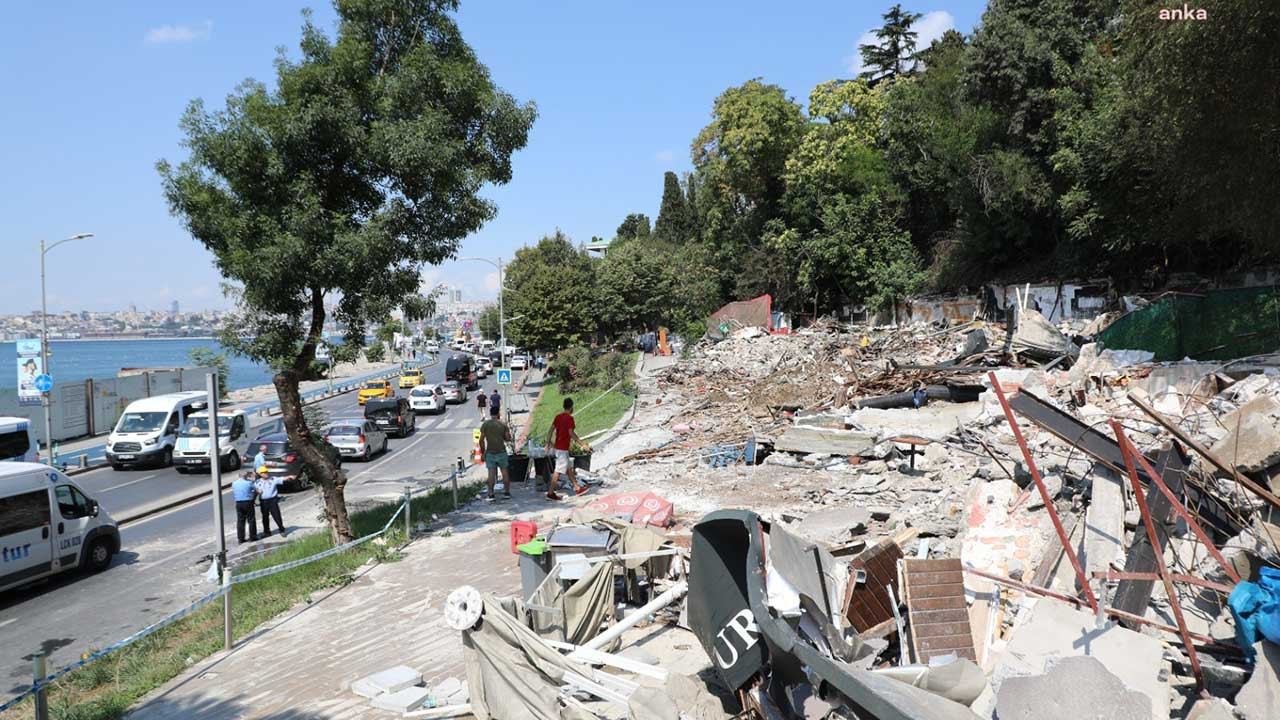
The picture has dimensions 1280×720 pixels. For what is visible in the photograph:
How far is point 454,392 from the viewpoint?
44188mm

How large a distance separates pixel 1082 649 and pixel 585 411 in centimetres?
2838

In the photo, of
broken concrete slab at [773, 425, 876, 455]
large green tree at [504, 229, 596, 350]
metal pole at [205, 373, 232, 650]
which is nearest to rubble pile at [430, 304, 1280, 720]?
broken concrete slab at [773, 425, 876, 455]

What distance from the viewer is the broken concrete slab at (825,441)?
605 inches

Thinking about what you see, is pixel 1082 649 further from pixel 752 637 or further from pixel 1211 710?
pixel 752 637

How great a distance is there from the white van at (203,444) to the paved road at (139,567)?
1.59ft

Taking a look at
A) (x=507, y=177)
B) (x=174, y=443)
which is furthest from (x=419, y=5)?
(x=174, y=443)

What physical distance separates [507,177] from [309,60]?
10.9ft

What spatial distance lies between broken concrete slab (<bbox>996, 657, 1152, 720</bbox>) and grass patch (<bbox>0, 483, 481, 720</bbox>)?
7000 mm

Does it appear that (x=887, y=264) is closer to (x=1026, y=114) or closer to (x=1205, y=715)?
(x=1026, y=114)

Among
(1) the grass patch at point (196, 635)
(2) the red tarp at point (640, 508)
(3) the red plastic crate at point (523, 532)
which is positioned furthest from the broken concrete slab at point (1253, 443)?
(1) the grass patch at point (196, 635)

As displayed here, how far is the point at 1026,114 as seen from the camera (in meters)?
31.1

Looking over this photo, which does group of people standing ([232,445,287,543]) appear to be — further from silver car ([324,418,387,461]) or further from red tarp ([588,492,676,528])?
silver car ([324,418,387,461])

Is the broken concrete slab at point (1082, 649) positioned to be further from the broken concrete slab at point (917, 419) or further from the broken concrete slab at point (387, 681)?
the broken concrete slab at point (917, 419)

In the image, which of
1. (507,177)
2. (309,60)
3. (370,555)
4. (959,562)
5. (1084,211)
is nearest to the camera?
(959,562)
